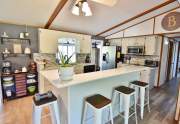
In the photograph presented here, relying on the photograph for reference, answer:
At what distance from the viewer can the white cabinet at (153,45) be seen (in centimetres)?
402

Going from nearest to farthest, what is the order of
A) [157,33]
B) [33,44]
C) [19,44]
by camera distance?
1. [19,44]
2. [33,44]
3. [157,33]

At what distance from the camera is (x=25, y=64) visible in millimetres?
3447

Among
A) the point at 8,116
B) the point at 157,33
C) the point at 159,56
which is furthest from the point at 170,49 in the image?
the point at 8,116

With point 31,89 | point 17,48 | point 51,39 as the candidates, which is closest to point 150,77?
point 51,39

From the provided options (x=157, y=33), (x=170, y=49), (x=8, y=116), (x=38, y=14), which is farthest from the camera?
(x=170, y=49)

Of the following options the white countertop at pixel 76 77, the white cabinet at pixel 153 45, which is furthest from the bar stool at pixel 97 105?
the white cabinet at pixel 153 45

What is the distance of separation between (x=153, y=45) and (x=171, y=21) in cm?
91

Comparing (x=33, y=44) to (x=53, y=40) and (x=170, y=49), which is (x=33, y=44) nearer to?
(x=53, y=40)

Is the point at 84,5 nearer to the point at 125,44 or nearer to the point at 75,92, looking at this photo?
the point at 75,92

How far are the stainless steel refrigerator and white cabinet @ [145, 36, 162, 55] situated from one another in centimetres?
136

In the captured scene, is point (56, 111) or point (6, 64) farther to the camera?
point (6, 64)

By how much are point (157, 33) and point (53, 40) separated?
3.53m

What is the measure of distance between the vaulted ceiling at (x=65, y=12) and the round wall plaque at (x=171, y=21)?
13.9 inches

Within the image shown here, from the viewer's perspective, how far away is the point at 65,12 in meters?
2.90
